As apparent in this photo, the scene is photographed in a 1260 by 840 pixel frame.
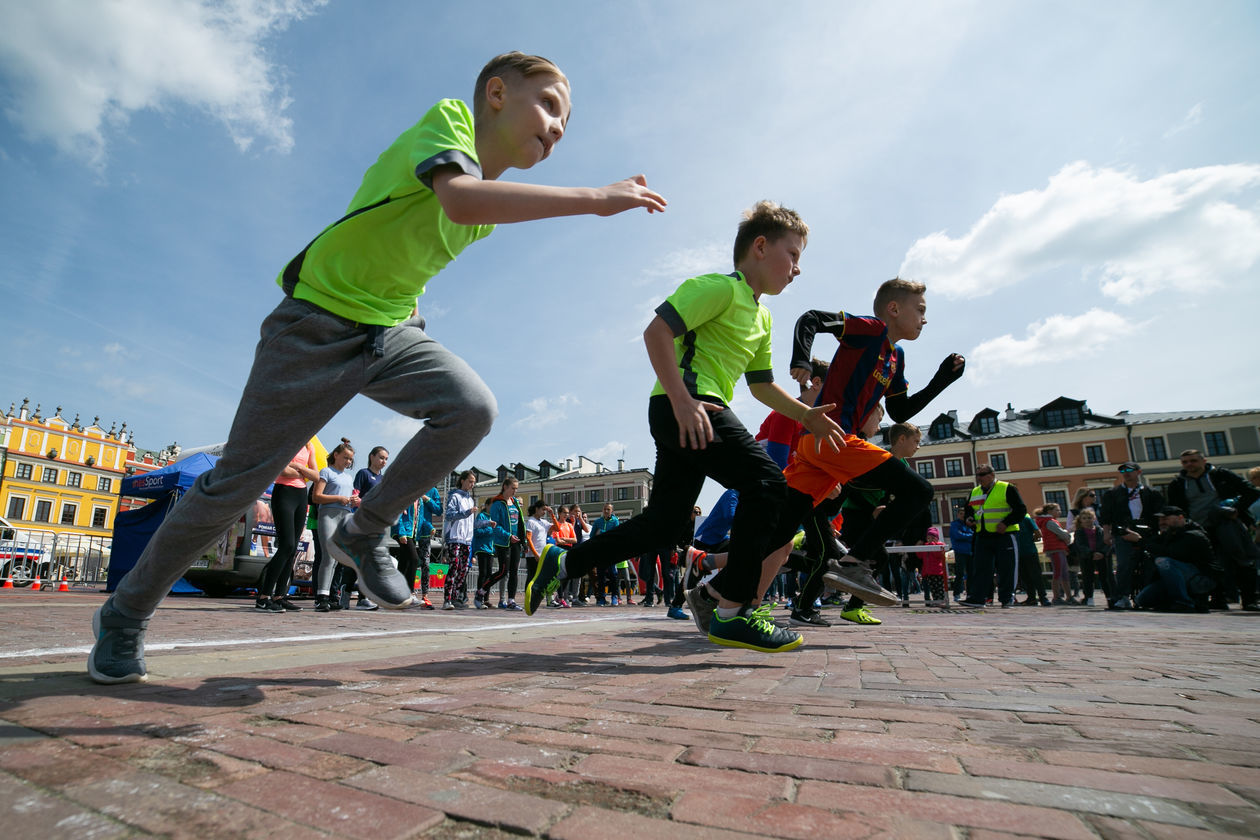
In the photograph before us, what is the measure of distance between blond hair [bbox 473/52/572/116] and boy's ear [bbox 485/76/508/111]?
0.03 m

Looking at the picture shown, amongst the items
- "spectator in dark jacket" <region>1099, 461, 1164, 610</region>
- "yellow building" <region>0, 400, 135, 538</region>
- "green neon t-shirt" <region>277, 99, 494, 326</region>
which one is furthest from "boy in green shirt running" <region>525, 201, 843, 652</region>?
"yellow building" <region>0, 400, 135, 538</region>

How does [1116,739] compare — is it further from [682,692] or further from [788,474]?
[788,474]

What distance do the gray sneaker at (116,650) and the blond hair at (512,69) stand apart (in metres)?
1.91

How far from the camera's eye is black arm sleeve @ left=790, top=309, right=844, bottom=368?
4.14m

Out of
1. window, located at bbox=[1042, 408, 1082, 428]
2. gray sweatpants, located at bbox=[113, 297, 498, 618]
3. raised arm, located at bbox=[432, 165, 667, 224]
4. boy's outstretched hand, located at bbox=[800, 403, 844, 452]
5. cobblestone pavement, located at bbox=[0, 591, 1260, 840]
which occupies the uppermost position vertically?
window, located at bbox=[1042, 408, 1082, 428]

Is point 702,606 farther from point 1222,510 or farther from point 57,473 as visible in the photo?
point 57,473

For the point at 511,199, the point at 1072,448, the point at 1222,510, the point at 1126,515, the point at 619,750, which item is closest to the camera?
the point at 619,750

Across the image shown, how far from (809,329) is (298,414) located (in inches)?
125

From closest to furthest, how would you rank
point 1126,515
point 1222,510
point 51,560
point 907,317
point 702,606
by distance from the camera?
point 702,606
point 907,317
point 1222,510
point 1126,515
point 51,560

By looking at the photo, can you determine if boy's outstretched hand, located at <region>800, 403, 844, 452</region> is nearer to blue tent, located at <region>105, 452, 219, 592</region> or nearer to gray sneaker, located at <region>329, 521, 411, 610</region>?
gray sneaker, located at <region>329, 521, 411, 610</region>

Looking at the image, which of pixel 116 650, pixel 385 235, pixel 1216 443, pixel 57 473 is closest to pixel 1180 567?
pixel 385 235

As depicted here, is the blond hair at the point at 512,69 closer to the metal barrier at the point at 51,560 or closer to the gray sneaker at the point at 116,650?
the gray sneaker at the point at 116,650

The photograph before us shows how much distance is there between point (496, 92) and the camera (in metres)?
2.21

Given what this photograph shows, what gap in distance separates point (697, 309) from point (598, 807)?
2.43 metres
